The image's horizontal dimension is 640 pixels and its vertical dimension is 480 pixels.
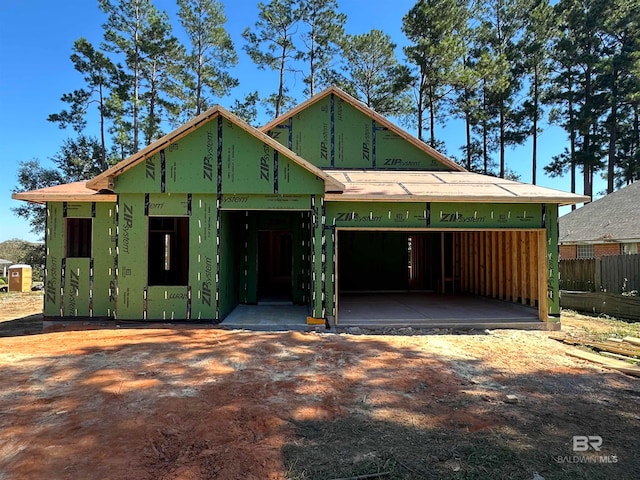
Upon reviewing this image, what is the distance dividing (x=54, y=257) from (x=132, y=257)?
2040 millimetres

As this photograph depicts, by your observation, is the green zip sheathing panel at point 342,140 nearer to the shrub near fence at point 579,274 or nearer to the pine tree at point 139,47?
the shrub near fence at point 579,274

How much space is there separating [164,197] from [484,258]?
9.61m

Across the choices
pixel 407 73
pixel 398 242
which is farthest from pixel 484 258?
pixel 407 73

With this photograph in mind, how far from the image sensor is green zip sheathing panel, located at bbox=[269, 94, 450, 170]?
459 inches

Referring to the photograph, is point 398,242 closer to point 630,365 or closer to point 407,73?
point 630,365

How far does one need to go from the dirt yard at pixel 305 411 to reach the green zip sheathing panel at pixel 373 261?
7.26 m

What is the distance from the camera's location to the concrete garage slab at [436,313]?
28.2 ft

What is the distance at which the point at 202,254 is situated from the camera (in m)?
8.16

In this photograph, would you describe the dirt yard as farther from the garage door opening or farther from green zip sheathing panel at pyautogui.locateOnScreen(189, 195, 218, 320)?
the garage door opening

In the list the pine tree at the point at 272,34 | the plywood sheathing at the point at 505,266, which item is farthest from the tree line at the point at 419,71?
the plywood sheathing at the point at 505,266

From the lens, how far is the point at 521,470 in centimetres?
283

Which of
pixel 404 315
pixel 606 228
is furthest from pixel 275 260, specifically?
pixel 606 228

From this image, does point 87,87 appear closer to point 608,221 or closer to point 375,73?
point 375,73

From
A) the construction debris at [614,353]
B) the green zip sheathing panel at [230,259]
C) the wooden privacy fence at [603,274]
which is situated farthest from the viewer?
the wooden privacy fence at [603,274]
